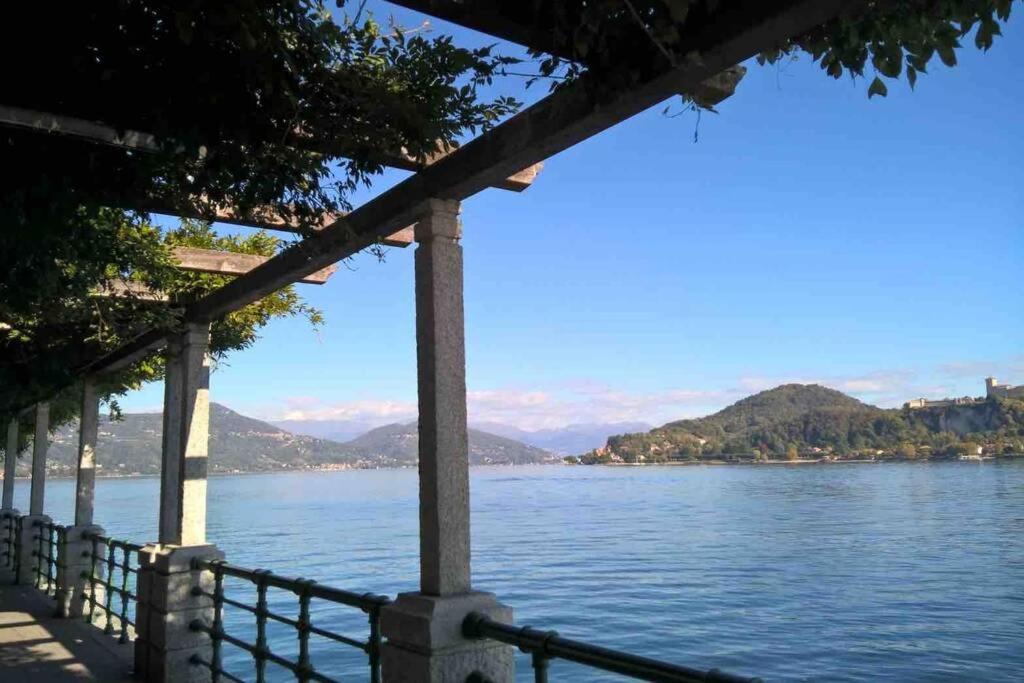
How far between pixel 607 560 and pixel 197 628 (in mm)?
29841

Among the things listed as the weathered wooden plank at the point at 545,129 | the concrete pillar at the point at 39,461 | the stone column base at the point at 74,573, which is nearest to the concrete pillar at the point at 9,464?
the concrete pillar at the point at 39,461

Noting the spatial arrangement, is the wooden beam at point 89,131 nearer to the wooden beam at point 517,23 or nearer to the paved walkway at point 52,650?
the wooden beam at point 517,23

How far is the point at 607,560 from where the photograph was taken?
33844mm

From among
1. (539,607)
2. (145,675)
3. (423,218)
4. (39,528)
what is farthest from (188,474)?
(539,607)

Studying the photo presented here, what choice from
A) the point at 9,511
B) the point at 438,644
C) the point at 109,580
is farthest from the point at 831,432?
the point at 438,644

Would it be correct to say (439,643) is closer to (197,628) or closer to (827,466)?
(197,628)

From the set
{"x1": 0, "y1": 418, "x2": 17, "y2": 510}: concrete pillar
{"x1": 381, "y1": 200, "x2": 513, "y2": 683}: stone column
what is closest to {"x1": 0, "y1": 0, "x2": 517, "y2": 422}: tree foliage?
{"x1": 381, "y1": 200, "x2": 513, "y2": 683}: stone column

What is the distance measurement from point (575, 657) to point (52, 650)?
618 centimetres

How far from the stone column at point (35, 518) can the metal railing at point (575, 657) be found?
31.3 feet

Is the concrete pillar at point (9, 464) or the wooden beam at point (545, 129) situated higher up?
the wooden beam at point (545, 129)

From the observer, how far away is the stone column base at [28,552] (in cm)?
1091

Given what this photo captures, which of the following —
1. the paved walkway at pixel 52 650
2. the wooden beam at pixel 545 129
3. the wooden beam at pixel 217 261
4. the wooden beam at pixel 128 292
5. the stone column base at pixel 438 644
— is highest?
the wooden beam at pixel 217 261

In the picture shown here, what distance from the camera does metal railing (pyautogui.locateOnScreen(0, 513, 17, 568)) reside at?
12484 mm

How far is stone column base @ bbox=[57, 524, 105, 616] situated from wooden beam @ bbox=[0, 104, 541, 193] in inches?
254
